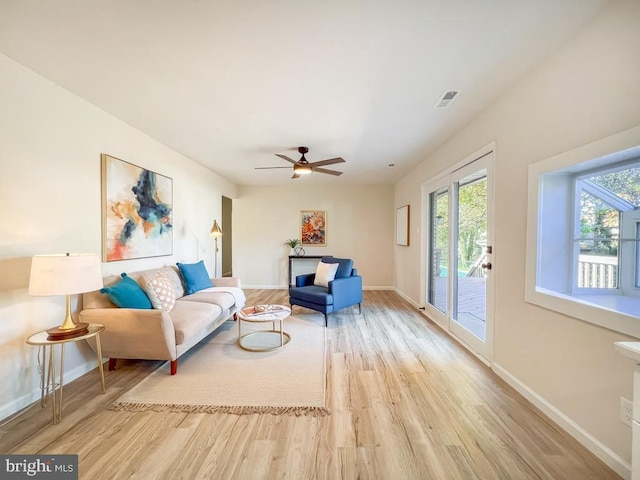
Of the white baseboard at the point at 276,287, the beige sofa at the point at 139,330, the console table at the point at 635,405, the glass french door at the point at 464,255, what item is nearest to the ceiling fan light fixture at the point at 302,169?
the glass french door at the point at 464,255

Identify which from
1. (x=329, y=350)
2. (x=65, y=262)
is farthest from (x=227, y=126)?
(x=329, y=350)

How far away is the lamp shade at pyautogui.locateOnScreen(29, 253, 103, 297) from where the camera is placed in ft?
5.72

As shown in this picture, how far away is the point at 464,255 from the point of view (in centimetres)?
324

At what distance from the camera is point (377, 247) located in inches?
250

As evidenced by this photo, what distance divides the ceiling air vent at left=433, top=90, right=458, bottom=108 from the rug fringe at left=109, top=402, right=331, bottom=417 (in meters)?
2.74

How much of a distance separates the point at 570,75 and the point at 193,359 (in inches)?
151

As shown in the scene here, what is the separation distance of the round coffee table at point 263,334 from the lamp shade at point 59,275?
143 cm

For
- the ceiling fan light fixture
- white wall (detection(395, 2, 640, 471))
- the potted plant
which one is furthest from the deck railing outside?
the potted plant

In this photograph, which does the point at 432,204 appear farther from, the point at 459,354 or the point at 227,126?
the point at 227,126

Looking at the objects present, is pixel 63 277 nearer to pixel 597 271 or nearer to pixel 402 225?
pixel 597 271

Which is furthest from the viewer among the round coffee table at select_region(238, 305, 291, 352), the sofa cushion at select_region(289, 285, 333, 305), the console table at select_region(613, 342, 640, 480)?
the sofa cushion at select_region(289, 285, 333, 305)

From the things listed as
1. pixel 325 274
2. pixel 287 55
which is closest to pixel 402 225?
pixel 325 274

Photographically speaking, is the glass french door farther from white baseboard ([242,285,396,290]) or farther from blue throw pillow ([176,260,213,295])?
blue throw pillow ([176,260,213,295])

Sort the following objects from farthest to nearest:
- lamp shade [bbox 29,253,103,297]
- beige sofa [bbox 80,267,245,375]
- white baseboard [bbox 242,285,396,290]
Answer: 1. white baseboard [bbox 242,285,396,290]
2. beige sofa [bbox 80,267,245,375]
3. lamp shade [bbox 29,253,103,297]
